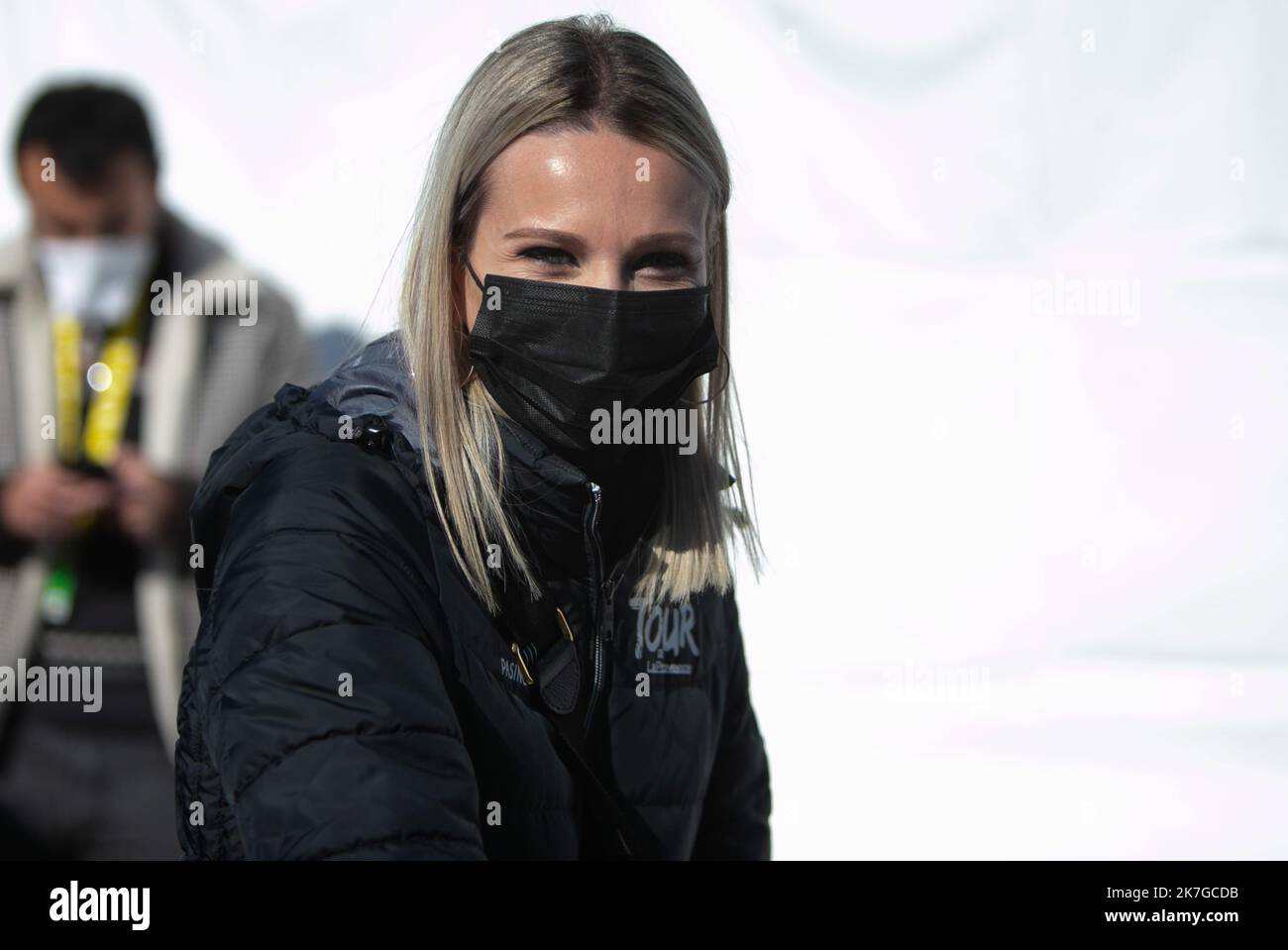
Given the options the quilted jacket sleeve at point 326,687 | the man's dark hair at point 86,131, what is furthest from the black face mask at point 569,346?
the man's dark hair at point 86,131

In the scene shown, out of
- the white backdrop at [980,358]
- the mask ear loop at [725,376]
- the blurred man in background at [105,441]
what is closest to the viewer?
the mask ear loop at [725,376]

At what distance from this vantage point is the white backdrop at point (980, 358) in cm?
383

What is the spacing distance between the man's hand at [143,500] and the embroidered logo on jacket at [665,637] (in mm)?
1835

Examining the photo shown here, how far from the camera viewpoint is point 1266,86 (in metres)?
4.06

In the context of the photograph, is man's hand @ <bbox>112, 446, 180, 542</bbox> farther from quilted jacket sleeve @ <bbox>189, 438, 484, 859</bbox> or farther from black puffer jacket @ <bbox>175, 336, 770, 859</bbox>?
quilted jacket sleeve @ <bbox>189, 438, 484, 859</bbox>

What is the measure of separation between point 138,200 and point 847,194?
1902 mm

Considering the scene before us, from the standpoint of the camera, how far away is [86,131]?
10.7ft

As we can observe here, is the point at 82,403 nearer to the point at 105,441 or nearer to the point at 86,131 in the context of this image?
the point at 105,441

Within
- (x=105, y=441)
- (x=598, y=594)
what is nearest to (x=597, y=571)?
(x=598, y=594)

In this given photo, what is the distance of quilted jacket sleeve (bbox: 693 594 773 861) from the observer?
171cm

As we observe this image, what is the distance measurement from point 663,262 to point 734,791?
0.65 meters

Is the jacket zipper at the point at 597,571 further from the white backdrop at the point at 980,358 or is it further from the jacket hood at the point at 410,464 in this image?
the white backdrop at the point at 980,358
